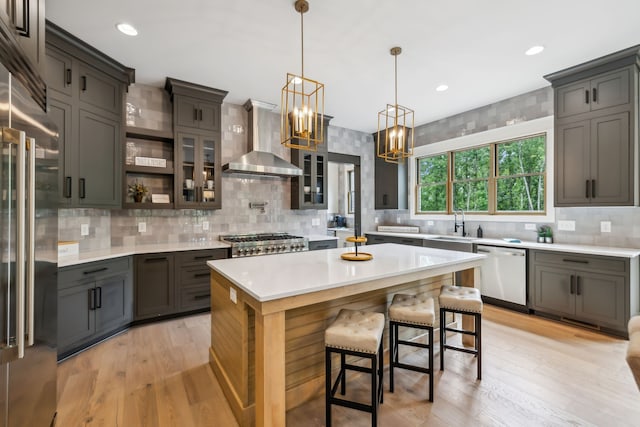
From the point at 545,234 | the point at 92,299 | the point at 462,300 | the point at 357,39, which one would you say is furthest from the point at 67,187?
the point at 545,234

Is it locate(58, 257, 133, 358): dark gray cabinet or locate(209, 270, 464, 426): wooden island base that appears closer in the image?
locate(209, 270, 464, 426): wooden island base

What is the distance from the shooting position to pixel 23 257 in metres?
1.15

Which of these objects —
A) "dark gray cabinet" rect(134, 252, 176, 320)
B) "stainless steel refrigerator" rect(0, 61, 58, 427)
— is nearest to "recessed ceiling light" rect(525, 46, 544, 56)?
"stainless steel refrigerator" rect(0, 61, 58, 427)

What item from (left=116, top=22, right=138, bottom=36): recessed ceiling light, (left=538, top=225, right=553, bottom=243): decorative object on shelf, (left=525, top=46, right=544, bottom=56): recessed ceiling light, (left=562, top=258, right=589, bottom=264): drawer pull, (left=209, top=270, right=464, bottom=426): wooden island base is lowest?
(left=209, top=270, right=464, bottom=426): wooden island base

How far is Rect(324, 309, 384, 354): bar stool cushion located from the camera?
65.2 inches

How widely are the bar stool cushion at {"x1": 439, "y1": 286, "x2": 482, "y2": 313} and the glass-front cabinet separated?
10.0 feet

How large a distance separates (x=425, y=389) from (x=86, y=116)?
3.98m

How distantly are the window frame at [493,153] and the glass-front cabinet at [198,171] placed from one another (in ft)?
12.3

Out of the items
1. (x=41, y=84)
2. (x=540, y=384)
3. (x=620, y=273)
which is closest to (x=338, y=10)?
(x=41, y=84)

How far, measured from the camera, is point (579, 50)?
119 inches

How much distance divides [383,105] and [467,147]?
5.36 feet

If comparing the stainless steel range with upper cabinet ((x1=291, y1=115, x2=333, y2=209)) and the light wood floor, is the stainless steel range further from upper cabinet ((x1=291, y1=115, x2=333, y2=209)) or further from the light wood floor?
the light wood floor

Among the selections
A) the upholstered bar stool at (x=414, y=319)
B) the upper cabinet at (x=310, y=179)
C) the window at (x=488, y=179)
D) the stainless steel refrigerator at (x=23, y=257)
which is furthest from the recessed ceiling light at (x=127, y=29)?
the window at (x=488, y=179)

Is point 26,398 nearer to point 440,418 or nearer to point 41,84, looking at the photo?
point 41,84
